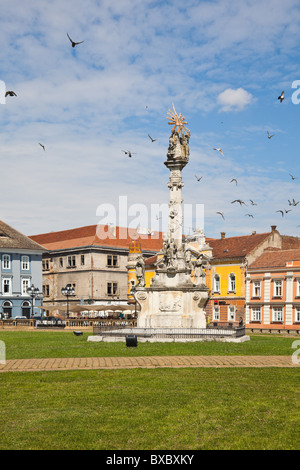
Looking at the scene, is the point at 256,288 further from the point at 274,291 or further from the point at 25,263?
the point at 25,263

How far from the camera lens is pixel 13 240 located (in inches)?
2744

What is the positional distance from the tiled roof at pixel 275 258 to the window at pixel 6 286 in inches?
1099

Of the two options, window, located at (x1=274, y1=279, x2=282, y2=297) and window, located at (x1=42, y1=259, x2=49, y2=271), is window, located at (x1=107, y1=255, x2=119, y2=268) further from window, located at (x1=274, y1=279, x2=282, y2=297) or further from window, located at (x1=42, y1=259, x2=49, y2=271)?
window, located at (x1=274, y1=279, x2=282, y2=297)

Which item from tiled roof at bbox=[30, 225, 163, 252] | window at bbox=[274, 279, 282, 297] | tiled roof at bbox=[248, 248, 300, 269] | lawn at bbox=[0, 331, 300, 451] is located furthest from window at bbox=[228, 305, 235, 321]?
lawn at bbox=[0, 331, 300, 451]

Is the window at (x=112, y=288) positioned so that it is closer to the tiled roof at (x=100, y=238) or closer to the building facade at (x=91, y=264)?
the building facade at (x=91, y=264)

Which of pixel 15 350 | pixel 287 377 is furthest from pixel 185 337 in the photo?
pixel 287 377

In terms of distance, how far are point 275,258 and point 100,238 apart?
31144mm

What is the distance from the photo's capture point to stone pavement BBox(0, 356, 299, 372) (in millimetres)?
18250

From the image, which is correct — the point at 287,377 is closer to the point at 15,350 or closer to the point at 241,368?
the point at 241,368

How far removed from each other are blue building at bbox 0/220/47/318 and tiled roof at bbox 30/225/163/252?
32.9 ft

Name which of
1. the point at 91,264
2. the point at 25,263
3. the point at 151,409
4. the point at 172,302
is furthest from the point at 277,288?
the point at 151,409

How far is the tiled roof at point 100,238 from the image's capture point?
80.6 m

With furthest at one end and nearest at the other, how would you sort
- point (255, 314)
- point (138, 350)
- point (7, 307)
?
point (7, 307)
point (255, 314)
point (138, 350)
